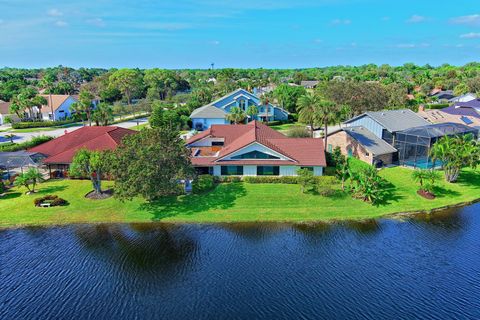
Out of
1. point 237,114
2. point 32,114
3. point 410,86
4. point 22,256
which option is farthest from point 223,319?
point 410,86

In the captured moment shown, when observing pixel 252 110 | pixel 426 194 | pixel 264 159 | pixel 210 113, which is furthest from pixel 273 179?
pixel 210 113

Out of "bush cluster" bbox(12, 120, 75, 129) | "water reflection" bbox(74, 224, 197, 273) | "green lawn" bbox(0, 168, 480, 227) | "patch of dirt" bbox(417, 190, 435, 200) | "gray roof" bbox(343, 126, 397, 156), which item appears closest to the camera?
"water reflection" bbox(74, 224, 197, 273)

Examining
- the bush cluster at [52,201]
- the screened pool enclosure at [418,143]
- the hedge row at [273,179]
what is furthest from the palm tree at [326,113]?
the bush cluster at [52,201]

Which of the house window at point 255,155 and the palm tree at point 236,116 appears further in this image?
the palm tree at point 236,116

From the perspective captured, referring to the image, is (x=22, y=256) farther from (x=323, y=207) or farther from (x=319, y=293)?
(x=323, y=207)

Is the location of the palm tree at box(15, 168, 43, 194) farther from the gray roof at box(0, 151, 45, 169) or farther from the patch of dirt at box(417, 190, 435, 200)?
the patch of dirt at box(417, 190, 435, 200)

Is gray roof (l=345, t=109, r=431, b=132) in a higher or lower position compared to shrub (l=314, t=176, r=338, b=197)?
higher

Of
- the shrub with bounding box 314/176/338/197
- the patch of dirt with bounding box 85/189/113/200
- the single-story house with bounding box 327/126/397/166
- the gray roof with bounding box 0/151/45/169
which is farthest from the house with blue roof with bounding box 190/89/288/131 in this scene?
the patch of dirt with bounding box 85/189/113/200

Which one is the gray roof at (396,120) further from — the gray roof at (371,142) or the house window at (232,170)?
the house window at (232,170)
